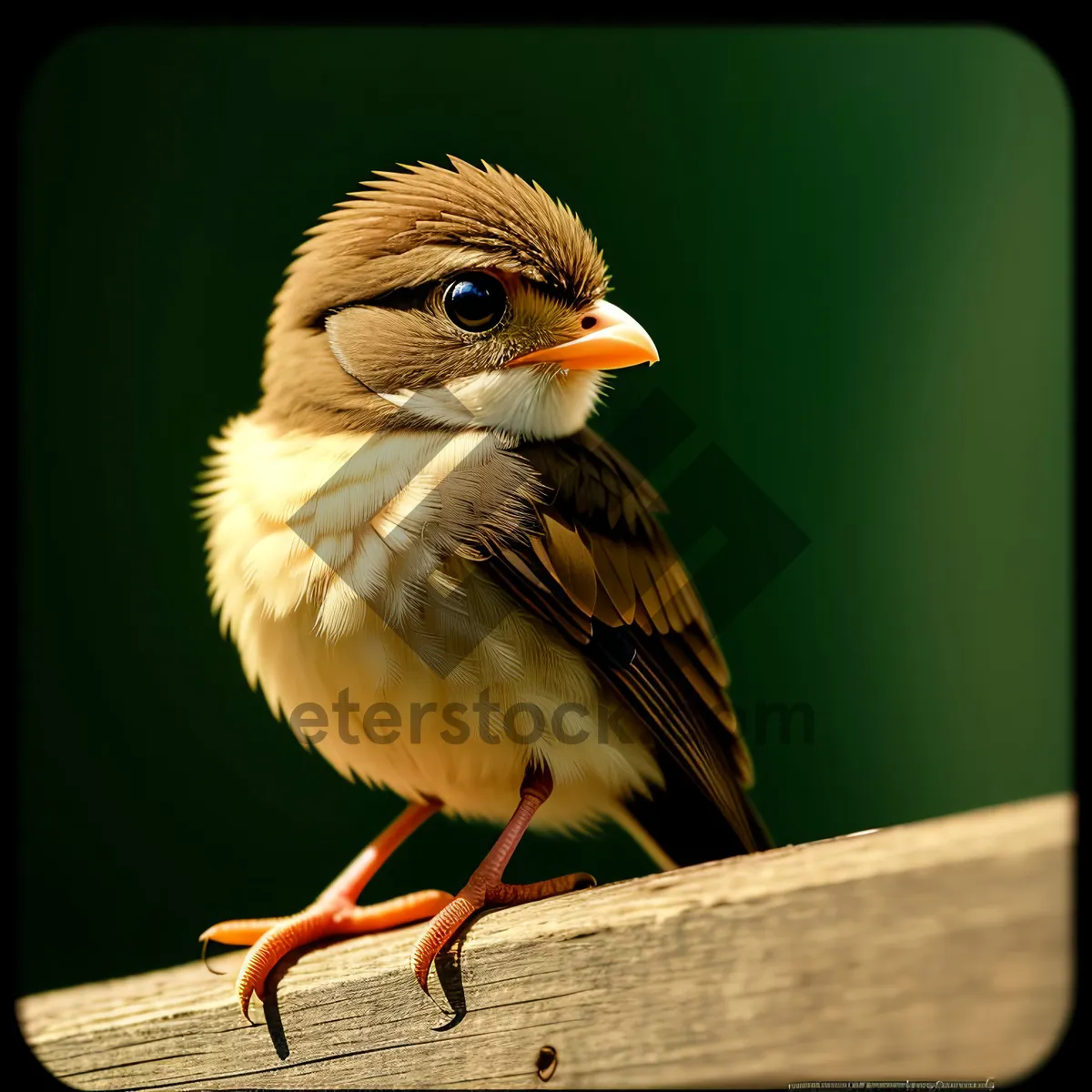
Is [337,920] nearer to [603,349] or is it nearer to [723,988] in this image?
[723,988]

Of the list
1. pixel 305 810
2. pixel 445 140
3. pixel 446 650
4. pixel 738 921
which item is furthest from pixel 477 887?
pixel 445 140

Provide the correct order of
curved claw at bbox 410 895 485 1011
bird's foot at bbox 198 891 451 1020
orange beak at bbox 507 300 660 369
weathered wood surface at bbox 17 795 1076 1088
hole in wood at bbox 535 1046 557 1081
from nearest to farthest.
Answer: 1. weathered wood surface at bbox 17 795 1076 1088
2. hole in wood at bbox 535 1046 557 1081
3. curved claw at bbox 410 895 485 1011
4. orange beak at bbox 507 300 660 369
5. bird's foot at bbox 198 891 451 1020

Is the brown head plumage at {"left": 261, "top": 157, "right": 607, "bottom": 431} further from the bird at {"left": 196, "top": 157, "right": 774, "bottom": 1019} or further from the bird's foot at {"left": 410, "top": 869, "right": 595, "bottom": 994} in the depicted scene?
the bird's foot at {"left": 410, "top": 869, "right": 595, "bottom": 994}

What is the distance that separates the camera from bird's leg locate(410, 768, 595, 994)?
1.86 meters

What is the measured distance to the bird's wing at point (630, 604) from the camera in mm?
2012

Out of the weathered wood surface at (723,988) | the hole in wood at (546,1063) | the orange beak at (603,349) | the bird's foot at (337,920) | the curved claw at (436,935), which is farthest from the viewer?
the bird's foot at (337,920)

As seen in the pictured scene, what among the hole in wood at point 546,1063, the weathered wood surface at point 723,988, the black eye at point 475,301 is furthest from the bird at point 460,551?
the hole in wood at point 546,1063

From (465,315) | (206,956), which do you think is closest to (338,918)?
(206,956)

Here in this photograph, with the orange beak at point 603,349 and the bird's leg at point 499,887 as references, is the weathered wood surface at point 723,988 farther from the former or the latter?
the orange beak at point 603,349

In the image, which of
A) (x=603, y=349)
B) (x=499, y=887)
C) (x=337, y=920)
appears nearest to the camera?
(x=499, y=887)

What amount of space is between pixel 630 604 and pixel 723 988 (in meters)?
0.77

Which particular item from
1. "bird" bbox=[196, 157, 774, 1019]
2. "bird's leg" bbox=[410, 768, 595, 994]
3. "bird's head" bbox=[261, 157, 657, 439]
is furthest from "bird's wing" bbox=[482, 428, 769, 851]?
"bird's leg" bbox=[410, 768, 595, 994]

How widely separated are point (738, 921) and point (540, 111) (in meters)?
1.69

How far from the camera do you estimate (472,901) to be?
6.37 feet
